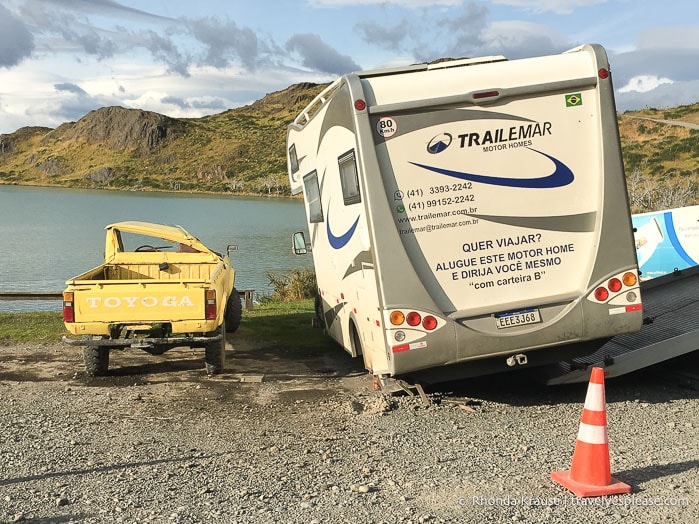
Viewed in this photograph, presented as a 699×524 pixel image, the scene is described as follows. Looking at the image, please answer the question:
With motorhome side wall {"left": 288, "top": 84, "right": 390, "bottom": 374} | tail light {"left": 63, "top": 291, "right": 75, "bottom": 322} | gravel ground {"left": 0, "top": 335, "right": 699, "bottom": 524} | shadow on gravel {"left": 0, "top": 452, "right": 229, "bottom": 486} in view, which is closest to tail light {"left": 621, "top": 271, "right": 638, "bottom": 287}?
gravel ground {"left": 0, "top": 335, "right": 699, "bottom": 524}

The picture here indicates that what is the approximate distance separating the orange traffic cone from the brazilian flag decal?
2949 mm

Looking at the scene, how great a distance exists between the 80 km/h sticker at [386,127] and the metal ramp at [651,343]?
305 cm

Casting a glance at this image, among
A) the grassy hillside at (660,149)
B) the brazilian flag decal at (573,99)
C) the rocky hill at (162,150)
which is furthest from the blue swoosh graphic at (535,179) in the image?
the rocky hill at (162,150)

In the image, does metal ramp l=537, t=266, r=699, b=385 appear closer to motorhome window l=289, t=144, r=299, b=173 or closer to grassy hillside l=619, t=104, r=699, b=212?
motorhome window l=289, t=144, r=299, b=173

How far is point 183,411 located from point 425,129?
377 cm

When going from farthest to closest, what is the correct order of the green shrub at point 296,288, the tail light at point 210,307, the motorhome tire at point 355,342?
the green shrub at point 296,288
the tail light at point 210,307
the motorhome tire at point 355,342

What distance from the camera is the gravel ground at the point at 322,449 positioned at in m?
4.97

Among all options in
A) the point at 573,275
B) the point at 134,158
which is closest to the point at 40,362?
the point at 573,275

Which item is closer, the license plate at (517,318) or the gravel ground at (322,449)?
the gravel ground at (322,449)

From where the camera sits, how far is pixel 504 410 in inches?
298

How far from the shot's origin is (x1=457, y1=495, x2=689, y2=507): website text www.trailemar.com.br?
16.3 ft

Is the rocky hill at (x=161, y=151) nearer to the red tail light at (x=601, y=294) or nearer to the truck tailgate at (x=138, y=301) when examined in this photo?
the truck tailgate at (x=138, y=301)

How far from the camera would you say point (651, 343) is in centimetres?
795

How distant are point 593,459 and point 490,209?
2.73 metres
